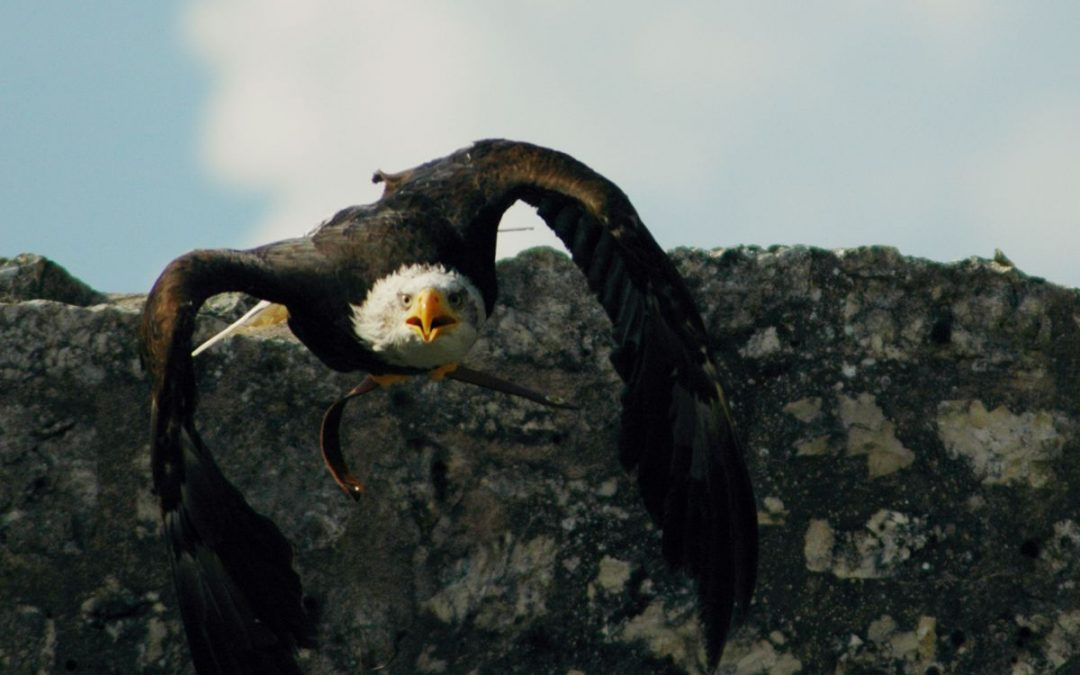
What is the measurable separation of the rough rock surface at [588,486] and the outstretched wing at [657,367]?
0.54 feet

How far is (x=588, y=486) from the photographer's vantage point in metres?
8.32

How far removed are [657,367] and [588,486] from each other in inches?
14.2

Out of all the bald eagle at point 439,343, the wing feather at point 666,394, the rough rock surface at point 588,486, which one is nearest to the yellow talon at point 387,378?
the bald eagle at point 439,343

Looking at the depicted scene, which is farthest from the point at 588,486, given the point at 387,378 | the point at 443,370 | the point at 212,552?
the point at 212,552

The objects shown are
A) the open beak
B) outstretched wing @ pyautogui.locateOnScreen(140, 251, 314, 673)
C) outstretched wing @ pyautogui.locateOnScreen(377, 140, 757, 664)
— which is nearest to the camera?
outstretched wing @ pyautogui.locateOnScreen(140, 251, 314, 673)

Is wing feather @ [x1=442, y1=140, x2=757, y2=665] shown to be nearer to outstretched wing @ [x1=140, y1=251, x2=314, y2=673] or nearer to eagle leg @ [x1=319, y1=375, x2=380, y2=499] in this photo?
eagle leg @ [x1=319, y1=375, x2=380, y2=499]

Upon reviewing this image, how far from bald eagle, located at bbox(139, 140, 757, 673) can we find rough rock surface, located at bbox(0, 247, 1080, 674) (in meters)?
0.17

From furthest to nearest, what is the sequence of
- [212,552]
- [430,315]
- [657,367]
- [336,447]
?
1. [657,367]
2. [336,447]
3. [430,315]
4. [212,552]

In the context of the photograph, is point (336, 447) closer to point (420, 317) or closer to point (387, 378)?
point (387, 378)

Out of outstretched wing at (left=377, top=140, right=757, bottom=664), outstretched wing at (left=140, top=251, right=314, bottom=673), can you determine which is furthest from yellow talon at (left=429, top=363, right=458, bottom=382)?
outstretched wing at (left=140, top=251, right=314, bottom=673)

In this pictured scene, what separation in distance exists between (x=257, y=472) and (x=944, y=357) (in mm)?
1852

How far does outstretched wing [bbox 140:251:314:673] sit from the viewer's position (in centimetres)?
771

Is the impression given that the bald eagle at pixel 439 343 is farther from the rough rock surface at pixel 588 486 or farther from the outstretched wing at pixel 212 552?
the rough rock surface at pixel 588 486

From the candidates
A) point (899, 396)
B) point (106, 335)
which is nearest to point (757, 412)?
point (899, 396)
